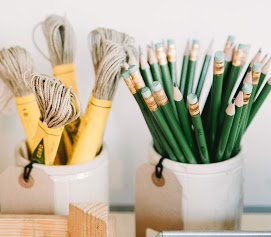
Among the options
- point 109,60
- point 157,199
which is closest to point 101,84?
point 109,60

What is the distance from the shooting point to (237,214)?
0.55 metres

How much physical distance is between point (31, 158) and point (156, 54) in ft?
0.53

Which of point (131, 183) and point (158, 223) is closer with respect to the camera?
point (158, 223)

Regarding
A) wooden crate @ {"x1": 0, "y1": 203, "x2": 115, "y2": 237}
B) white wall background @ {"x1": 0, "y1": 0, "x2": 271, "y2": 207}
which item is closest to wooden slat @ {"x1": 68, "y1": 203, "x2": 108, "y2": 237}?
wooden crate @ {"x1": 0, "y1": 203, "x2": 115, "y2": 237}

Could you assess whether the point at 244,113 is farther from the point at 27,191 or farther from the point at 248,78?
the point at 27,191

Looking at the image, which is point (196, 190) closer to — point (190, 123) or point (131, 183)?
point (190, 123)

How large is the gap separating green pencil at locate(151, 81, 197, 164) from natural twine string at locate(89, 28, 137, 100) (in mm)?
55

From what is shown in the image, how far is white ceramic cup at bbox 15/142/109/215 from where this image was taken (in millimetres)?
528

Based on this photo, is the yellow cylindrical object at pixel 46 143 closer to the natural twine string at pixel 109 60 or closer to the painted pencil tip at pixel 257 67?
the natural twine string at pixel 109 60

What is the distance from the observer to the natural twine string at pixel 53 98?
48 centimetres

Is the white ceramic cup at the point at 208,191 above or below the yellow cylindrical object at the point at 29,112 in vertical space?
below

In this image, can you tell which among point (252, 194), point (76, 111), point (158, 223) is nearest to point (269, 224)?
point (252, 194)

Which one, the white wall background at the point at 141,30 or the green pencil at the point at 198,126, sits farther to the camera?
the white wall background at the point at 141,30

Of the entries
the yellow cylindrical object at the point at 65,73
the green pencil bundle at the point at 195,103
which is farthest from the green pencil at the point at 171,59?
the yellow cylindrical object at the point at 65,73
